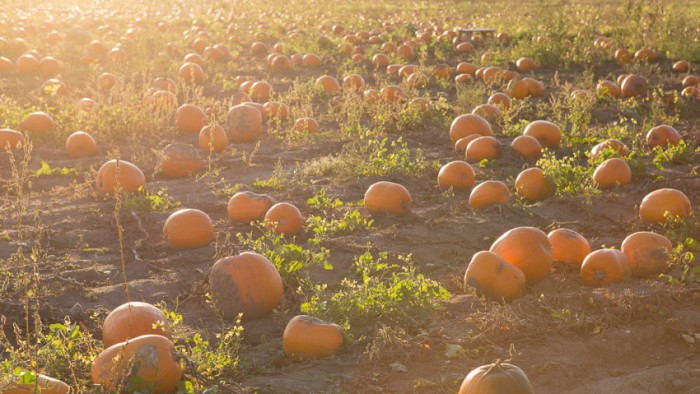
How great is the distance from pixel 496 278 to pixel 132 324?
2.20 meters

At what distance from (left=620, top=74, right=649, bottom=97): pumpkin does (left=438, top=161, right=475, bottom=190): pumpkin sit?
16.1 ft

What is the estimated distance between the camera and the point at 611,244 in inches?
237

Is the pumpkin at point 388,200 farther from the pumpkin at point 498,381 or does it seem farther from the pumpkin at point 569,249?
the pumpkin at point 498,381

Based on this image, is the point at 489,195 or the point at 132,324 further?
the point at 489,195

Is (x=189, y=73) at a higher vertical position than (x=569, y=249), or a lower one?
Answer: lower

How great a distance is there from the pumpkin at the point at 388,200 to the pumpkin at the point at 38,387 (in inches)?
141

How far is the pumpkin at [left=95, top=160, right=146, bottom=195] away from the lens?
702cm

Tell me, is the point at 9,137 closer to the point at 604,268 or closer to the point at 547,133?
the point at 547,133

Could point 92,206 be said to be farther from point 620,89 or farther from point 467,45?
point 467,45

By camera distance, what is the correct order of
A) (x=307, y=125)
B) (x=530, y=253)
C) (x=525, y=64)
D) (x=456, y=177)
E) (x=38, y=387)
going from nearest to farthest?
(x=38, y=387), (x=530, y=253), (x=456, y=177), (x=307, y=125), (x=525, y=64)

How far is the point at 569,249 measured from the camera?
538 centimetres

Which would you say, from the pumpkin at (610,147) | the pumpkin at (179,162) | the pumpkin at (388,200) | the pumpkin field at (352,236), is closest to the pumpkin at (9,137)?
the pumpkin field at (352,236)

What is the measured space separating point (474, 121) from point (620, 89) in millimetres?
3646

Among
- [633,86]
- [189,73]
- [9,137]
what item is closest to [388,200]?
[9,137]
